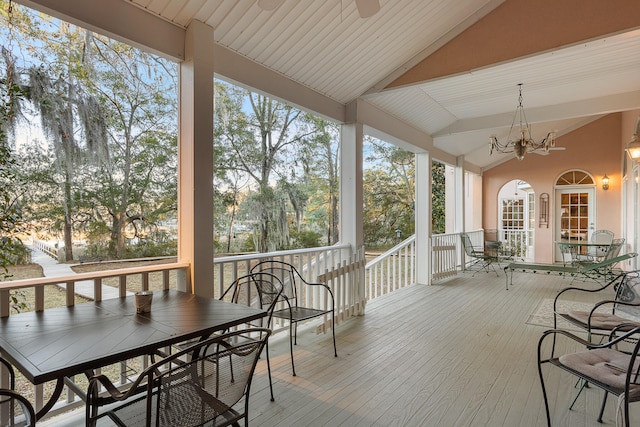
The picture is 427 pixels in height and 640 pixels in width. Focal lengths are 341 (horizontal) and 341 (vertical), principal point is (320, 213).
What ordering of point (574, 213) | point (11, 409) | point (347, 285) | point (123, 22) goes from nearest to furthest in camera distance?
point (11, 409) < point (123, 22) < point (347, 285) < point (574, 213)

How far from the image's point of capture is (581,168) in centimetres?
908

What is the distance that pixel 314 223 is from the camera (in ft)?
27.8

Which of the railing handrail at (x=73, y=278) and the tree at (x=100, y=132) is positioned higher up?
the tree at (x=100, y=132)

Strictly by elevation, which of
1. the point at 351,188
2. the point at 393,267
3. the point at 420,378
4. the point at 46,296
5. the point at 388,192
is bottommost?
the point at 420,378

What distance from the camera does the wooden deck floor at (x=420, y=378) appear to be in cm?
223

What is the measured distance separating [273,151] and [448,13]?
468cm

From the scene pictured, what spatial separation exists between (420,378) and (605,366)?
124cm

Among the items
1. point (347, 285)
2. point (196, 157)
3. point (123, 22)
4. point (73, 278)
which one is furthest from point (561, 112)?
point (73, 278)

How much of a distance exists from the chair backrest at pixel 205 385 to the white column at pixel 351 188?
10.3 feet

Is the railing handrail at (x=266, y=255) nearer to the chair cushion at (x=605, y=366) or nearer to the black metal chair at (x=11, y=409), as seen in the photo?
the black metal chair at (x=11, y=409)

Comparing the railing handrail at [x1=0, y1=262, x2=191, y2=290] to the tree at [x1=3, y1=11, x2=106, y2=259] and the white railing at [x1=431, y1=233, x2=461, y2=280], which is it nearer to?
the tree at [x1=3, y1=11, x2=106, y2=259]

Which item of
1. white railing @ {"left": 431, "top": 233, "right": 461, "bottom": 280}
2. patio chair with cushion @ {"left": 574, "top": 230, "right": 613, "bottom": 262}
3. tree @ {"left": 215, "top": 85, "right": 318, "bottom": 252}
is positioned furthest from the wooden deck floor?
patio chair with cushion @ {"left": 574, "top": 230, "right": 613, "bottom": 262}

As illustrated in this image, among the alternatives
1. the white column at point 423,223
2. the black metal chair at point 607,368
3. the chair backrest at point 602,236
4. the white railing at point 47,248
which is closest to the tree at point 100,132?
the white railing at point 47,248

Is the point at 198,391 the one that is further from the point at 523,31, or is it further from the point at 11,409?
the point at 523,31
